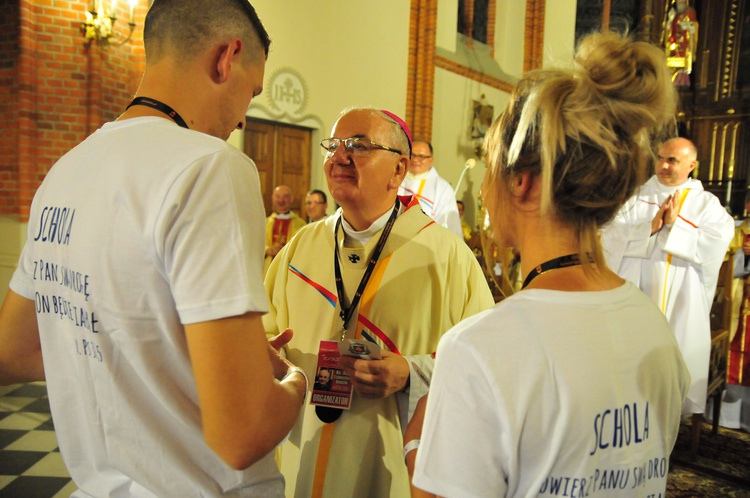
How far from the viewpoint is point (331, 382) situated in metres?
1.87

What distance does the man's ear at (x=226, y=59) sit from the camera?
113 centimetres

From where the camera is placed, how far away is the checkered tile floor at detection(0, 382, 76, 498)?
3.59 metres

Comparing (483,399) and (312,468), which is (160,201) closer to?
(483,399)

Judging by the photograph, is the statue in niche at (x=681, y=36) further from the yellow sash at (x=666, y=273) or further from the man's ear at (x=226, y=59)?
the man's ear at (x=226, y=59)

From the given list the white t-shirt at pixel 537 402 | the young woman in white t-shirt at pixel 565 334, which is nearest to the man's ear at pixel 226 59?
the young woman in white t-shirt at pixel 565 334

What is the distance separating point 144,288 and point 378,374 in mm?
925

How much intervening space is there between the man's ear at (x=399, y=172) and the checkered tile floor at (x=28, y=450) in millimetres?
2867

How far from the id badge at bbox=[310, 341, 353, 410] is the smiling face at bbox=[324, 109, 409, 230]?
54 centimetres

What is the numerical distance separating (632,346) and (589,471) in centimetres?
22

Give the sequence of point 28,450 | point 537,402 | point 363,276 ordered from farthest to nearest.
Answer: point 28,450, point 363,276, point 537,402

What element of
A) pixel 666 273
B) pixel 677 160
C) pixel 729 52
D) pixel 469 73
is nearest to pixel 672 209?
pixel 677 160

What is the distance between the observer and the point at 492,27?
1352 cm

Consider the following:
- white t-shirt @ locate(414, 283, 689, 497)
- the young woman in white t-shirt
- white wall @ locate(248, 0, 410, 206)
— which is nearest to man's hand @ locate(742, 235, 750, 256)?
the young woman in white t-shirt

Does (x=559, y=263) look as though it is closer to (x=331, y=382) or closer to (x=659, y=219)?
(x=331, y=382)
